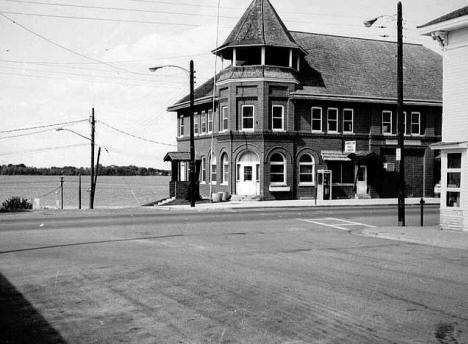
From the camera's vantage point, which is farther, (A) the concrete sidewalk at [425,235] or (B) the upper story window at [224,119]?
(B) the upper story window at [224,119]

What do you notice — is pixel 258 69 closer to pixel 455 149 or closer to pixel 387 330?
pixel 455 149

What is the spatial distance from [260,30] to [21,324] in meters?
37.0

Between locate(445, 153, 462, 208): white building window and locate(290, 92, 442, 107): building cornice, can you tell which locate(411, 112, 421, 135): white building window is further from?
locate(445, 153, 462, 208): white building window

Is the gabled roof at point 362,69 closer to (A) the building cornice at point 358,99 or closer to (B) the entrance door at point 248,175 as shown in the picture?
(A) the building cornice at point 358,99

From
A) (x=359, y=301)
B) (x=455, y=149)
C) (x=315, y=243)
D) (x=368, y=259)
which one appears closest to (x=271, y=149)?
(x=455, y=149)

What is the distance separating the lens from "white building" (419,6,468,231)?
65.5 feet

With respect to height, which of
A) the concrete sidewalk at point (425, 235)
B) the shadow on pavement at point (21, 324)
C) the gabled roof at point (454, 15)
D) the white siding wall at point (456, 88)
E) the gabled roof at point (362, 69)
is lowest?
the shadow on pavement at point (21, 324)

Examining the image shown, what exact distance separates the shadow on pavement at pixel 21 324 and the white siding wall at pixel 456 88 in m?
16.5

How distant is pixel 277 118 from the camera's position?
41375mm

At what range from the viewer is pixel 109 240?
1716 centimetres

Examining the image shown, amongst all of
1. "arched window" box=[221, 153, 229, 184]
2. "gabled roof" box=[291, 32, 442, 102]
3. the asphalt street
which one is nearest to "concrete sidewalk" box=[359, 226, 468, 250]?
the asphalt street

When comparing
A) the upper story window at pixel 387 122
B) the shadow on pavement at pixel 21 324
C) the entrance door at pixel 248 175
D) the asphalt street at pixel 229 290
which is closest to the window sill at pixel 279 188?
the entrance door at pixel 248 175

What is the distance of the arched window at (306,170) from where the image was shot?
42.3 meters

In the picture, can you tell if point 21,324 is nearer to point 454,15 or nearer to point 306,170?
point 454,15
